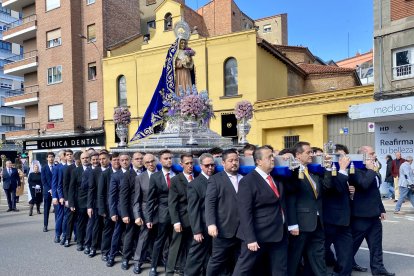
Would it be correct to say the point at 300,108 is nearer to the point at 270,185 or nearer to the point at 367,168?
the point at 367,168

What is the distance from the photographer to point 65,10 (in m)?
26.9

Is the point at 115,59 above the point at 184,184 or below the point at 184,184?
above

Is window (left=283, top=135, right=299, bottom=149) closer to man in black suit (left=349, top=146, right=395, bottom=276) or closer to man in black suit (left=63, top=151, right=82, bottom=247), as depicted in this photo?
man in black suit (left=63, top=151, right=82, bottom=247)

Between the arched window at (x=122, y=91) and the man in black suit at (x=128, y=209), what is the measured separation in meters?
18.9

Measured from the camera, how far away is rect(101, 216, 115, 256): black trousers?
21.6 ft

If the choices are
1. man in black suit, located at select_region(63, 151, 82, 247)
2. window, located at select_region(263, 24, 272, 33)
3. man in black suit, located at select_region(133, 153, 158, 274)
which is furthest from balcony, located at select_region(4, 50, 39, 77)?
man in black suit, located at select_region(133, 153, 158, 274)

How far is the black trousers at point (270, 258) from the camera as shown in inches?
162

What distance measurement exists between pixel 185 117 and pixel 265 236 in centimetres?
518

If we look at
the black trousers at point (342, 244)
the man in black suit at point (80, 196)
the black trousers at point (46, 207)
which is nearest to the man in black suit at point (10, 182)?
the black trousers at point (46, 207)

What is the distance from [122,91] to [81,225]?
1821 centimetres

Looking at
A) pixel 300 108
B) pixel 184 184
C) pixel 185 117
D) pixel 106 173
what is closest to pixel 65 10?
pixel 300 108

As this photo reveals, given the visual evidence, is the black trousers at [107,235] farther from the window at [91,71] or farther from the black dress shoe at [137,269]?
the window at [91,71]

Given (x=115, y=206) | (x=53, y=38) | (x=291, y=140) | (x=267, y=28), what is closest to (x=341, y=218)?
(x=115, y=206)

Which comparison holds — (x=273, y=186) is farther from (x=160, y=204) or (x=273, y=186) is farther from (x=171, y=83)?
(x=171, y=83)
